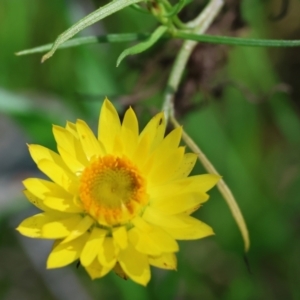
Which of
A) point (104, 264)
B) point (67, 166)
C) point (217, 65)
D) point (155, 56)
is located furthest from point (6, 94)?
point (104, 264)

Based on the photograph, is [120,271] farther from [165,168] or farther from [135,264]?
[165,168]

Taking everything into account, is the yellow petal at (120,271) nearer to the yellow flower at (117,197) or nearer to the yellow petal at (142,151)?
the yellow flower at (117,197)

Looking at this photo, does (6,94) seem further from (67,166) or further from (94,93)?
(67,166)

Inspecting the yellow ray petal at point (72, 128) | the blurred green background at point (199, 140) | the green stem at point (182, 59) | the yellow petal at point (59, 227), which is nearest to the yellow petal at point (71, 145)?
the yellow ray petal at point (72, 128)

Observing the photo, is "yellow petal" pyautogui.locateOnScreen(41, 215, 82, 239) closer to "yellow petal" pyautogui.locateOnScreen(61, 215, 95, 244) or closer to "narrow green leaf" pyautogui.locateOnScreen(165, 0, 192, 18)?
"yellow petal" pyautogui.locateOnScreen(61, 215, 95, 244)

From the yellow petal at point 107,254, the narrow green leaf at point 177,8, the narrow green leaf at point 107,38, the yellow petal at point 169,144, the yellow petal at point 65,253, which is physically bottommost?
the yellow petal at point 107,254

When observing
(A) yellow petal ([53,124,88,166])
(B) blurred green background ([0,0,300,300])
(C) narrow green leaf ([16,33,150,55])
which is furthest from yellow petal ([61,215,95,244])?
(B) blurred green background ([0,0,300,300])
